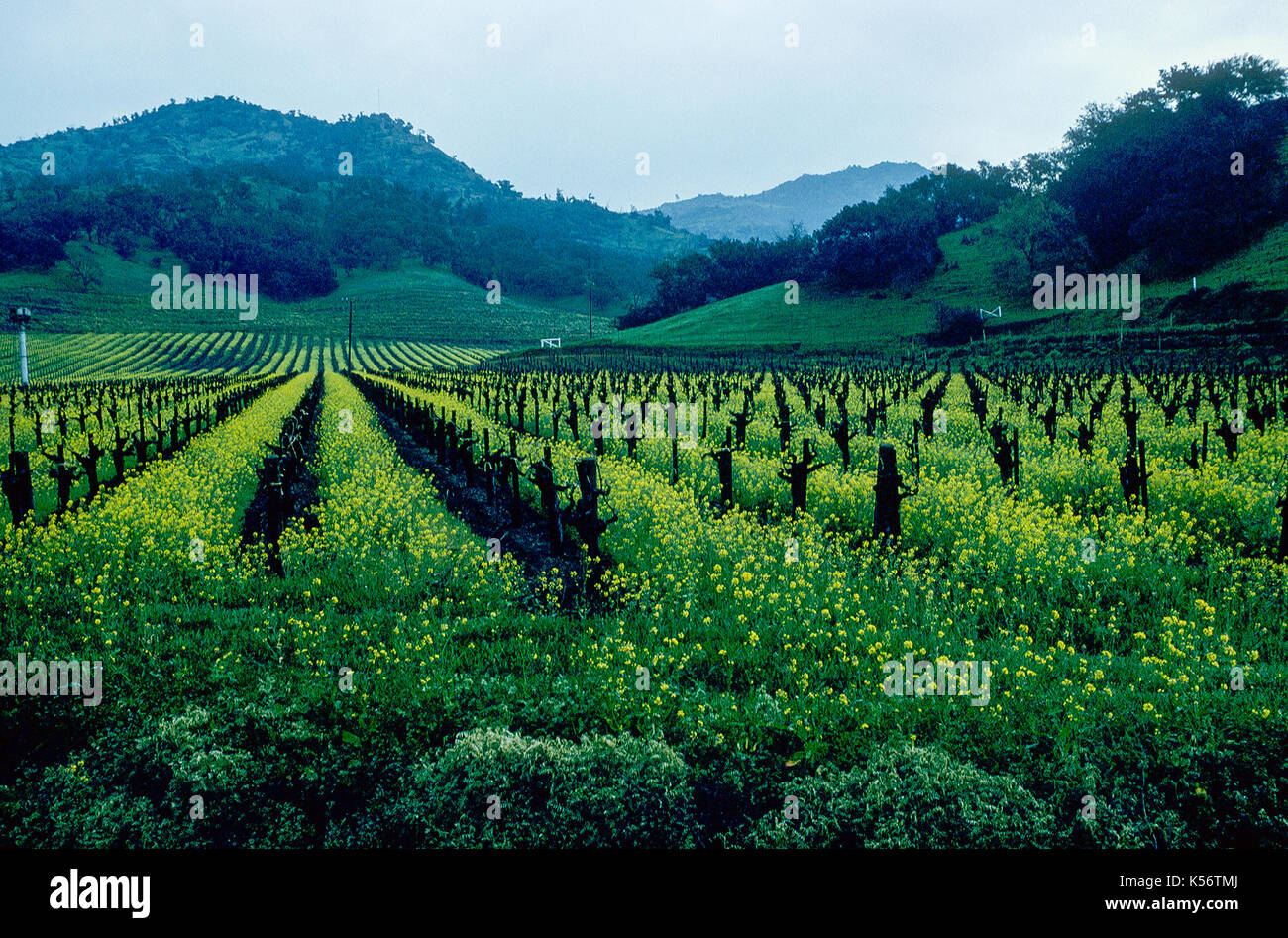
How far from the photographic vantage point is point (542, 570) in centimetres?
1048

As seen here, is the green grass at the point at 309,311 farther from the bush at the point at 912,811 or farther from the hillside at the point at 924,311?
the bush at the point at 912,811

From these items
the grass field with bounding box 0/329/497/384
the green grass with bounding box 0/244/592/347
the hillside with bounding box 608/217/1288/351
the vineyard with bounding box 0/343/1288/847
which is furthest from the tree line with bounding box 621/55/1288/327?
the vineyard with bounding box 0/343/1288/847

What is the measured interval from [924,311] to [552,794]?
280ft

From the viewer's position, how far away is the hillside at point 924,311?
6291 centimetres

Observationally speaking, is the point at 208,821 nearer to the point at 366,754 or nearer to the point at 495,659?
the point at 366,754

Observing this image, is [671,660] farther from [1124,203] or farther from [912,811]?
[1124,203]

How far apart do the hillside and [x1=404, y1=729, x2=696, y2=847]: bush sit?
5781cm

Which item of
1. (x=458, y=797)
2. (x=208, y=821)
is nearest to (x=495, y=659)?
(x=458, y=797)

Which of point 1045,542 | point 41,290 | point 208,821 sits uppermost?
point 41,290

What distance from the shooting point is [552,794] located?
521 centimetres

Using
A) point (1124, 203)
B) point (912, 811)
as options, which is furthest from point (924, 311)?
point (912, 811)

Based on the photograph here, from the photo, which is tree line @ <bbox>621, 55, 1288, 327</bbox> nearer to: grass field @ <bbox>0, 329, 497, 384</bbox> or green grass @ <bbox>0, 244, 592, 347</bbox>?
green grass @ <bbox>0, 244, 592, 347</bbox>

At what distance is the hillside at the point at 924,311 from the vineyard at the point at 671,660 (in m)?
51.0

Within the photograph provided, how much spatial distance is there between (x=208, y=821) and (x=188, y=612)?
4.17m
